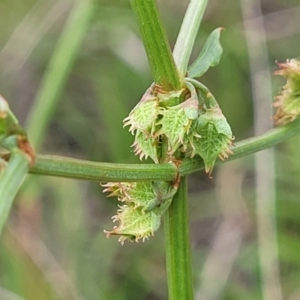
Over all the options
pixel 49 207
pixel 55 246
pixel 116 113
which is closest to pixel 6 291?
pixel 55 246

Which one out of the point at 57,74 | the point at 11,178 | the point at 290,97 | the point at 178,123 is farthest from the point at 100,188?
the point at 11,178

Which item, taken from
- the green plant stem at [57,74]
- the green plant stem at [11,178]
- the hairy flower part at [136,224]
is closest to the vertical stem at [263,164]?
the green plant stem at [57,74]

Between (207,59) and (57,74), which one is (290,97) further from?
(57,74)

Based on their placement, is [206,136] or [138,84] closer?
[206,136]

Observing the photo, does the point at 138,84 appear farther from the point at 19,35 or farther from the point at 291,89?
the point at 291,89

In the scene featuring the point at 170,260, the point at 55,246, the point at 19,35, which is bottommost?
the point at 170,260
